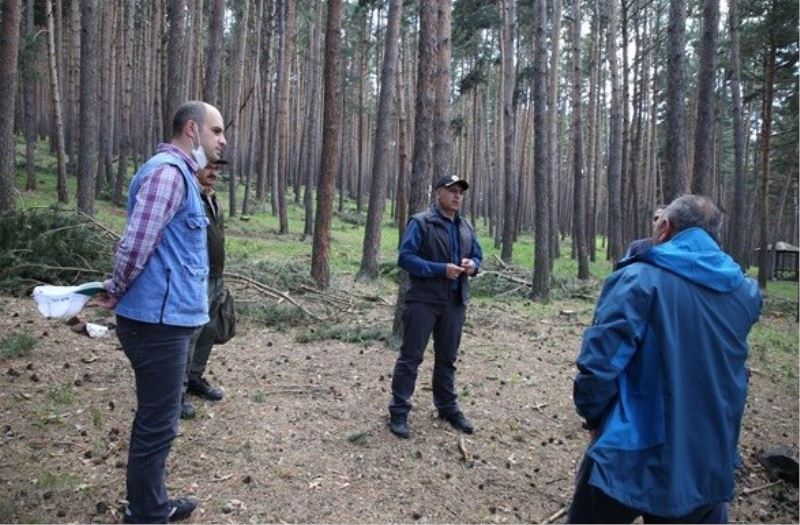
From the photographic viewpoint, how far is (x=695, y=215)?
8.77 ft

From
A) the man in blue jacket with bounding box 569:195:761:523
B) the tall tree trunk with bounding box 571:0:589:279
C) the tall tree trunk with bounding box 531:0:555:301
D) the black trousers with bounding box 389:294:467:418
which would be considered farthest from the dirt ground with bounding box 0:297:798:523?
the tall tree trunk with bounding box 571:0:589:279

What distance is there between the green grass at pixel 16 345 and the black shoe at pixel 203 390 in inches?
77.0

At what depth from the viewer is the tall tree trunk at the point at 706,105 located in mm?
7457

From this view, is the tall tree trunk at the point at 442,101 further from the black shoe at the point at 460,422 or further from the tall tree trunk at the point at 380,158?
the tall tree trunk at the point at 380,158

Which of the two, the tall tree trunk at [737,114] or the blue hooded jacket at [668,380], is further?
the tall tree trunk at [737,114]

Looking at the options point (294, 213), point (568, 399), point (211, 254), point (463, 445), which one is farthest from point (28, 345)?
point (294, 213)

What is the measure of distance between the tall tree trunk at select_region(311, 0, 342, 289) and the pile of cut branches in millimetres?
3459

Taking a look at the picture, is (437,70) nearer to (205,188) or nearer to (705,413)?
(205,188)

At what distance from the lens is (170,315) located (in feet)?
9.85

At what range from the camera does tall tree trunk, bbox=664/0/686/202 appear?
732 cm

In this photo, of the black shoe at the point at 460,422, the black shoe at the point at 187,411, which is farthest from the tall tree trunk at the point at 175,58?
the black shoe at the point at 460,422

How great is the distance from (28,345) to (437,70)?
6203mm

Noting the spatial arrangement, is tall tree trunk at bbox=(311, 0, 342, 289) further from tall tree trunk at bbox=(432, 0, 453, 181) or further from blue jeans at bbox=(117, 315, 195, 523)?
blue jeans at bbox=(117, 315, 195, 523)

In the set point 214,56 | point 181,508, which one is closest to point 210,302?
point 181,508
